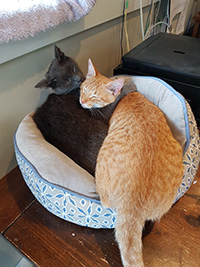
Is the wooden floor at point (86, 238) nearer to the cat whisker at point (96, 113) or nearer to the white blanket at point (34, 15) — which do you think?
the cat whisker at point (96, 113)

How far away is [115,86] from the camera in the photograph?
2.96 feet

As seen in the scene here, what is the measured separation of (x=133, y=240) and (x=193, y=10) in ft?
8.05

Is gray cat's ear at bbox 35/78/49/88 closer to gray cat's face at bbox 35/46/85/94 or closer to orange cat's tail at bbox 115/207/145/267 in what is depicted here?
gray cat's face at bbox 35/46/85/94

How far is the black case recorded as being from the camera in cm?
95

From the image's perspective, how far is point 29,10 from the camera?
77 centimetres

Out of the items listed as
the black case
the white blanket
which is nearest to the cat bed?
the black case

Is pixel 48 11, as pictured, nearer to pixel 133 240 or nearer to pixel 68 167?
pixel 68 167

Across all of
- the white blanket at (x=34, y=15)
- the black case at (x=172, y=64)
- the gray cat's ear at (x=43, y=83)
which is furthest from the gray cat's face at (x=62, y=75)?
the black case at (x=172, y=64)

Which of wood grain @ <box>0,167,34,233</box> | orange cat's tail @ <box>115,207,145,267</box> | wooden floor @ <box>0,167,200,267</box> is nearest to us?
orange cat's tail @ <box>115,207,145,267</box>

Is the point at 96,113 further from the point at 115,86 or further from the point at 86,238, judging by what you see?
the point at 86,238

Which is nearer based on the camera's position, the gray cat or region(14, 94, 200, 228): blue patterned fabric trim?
region(14, 94, 200, 228): blue patterned fabric trim

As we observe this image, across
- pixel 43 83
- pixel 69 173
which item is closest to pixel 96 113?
pixel 43 83

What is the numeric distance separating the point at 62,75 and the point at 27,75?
0.14m

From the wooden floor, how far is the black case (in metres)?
0.46
